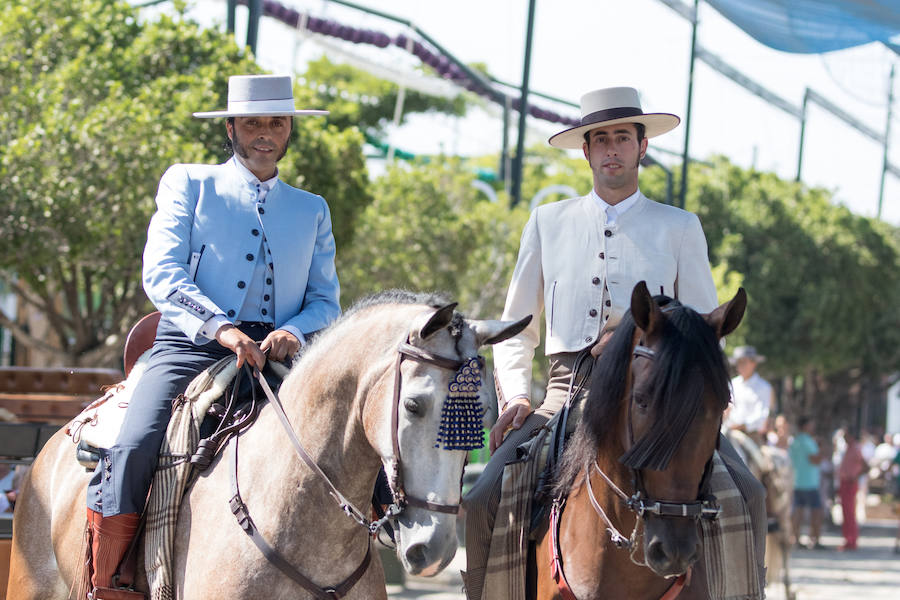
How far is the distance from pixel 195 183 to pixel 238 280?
49 centimetres

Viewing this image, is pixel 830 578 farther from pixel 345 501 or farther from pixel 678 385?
pixel 345 501

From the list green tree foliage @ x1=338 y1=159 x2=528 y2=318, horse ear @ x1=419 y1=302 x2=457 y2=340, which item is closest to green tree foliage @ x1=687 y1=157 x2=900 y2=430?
green tree foliage @ x1=338 y1=159 x2=528 y2=318

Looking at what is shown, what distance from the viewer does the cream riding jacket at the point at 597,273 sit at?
530cm

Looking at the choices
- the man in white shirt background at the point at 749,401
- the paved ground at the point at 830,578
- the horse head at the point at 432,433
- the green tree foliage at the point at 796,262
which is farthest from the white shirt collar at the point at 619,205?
the green tree foliage at the point at 796,262

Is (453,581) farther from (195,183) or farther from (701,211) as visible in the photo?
(701,211)

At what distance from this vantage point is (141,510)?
469cm

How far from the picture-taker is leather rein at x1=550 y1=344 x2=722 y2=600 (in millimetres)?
4090

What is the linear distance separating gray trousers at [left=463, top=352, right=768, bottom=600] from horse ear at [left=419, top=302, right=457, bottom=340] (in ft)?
4.51

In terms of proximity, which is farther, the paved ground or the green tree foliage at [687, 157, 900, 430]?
the green tree foliage at [687, 157, 900, 430]

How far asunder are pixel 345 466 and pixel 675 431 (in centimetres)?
121

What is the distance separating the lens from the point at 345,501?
13.9 feet

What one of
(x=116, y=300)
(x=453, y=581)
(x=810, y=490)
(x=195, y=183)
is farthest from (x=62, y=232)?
(x=810, y=490)

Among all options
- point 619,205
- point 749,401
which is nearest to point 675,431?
point 619,205

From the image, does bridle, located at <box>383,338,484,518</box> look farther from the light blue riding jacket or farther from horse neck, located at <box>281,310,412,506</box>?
the light blue riding jacket
